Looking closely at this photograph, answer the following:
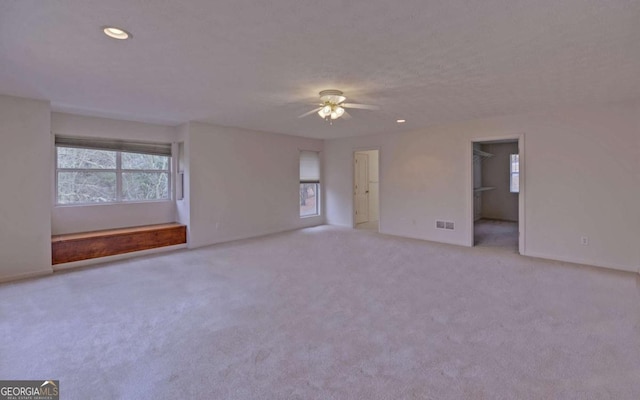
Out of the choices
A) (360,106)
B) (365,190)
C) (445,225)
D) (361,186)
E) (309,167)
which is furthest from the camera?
(365,190)

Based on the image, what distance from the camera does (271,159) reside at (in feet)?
22.7

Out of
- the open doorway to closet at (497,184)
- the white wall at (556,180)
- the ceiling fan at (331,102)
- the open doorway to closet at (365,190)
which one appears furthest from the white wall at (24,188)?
the open doorway to closet at (497,184)

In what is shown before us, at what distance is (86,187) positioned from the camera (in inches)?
201

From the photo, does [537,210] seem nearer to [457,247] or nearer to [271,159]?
[457,247]

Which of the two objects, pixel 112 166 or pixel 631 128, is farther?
pixel 112 166

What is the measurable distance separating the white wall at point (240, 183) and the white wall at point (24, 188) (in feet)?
6.55

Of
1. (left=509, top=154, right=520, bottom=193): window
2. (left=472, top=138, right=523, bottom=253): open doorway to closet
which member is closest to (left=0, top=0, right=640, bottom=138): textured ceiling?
(left=472, top=138, right=523, bottom=253): open doorway to closet

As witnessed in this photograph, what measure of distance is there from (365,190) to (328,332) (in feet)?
21.0

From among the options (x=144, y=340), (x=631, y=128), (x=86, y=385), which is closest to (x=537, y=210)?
(x=631, y=128)

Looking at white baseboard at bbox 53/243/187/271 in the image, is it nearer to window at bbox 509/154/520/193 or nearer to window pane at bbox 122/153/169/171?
window pane at bbox 122/153/169/171

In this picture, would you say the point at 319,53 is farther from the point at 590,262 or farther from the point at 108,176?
the point at 590,262

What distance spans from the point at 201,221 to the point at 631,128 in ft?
22.1

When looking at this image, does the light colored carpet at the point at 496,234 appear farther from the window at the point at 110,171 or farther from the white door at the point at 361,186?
the window at the point at 110,171

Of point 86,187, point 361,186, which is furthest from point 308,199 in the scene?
point 86,187
